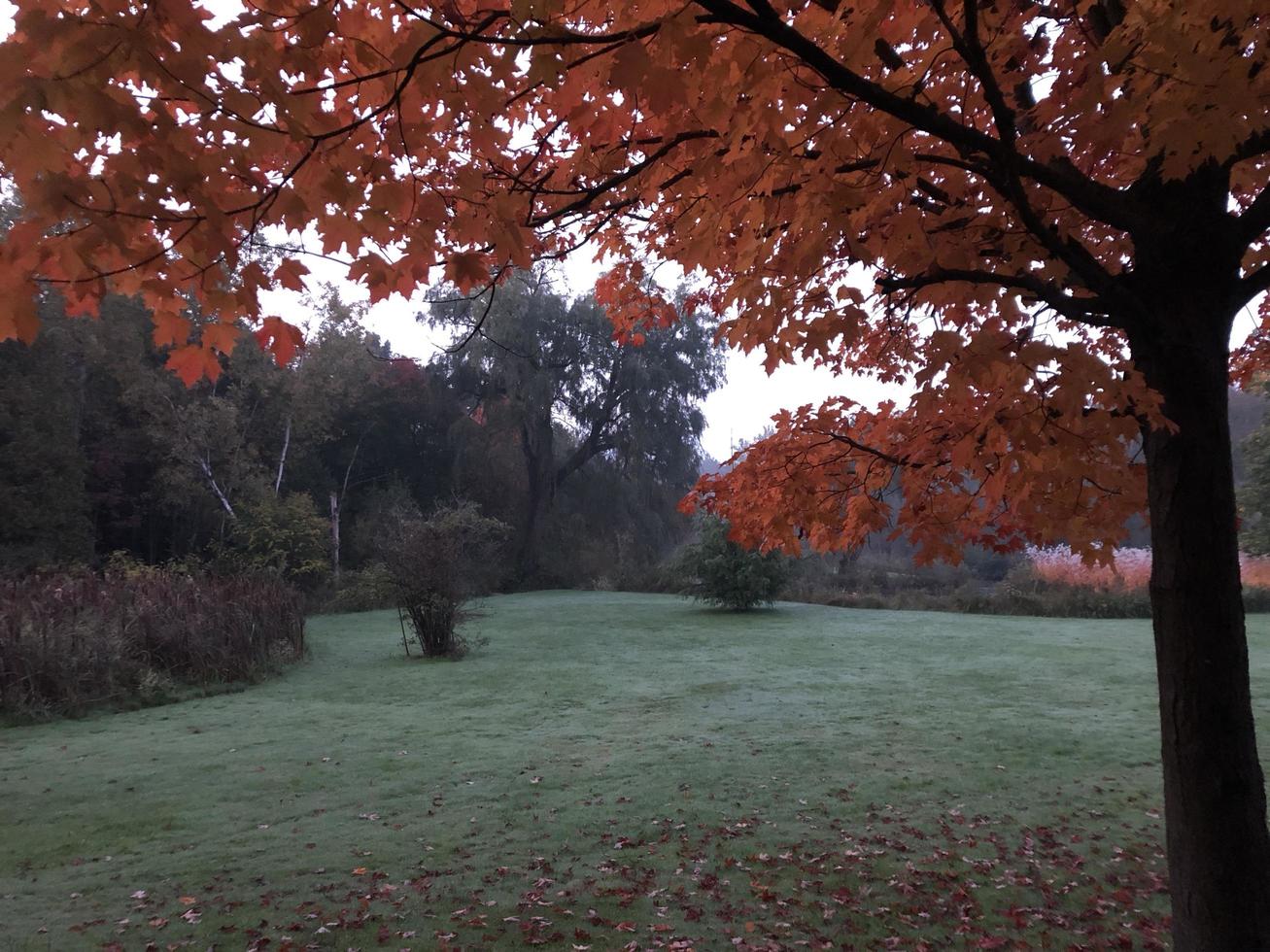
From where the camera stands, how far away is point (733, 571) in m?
14.9

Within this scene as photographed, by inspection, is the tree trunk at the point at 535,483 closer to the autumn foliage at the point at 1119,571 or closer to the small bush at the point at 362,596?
the small bush at the point at 362,596

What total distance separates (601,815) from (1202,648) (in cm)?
294

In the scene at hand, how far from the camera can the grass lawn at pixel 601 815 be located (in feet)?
10.1

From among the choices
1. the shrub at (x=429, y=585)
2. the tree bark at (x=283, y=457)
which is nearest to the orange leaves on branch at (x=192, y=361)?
the shrub at (x=429, y=585)

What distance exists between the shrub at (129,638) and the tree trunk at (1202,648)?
794 cm

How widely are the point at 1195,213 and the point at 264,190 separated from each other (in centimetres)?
264

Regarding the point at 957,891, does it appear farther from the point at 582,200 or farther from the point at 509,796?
the point at 582,200

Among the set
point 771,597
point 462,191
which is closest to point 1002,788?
point 462,191

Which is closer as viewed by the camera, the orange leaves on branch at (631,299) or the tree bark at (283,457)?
the orange leaves on branch at (631,299)

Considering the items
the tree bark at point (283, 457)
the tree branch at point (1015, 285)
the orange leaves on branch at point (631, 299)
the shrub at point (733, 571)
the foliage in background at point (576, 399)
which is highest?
the foliage in background at point (576, 399)

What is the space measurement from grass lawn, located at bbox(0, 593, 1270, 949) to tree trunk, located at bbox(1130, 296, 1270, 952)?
778 millimetres

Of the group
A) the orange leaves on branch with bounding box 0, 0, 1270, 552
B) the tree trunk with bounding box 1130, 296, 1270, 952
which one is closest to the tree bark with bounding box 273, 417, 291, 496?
the orange leaves on branch with bounding box 0, 0, 1270, 552

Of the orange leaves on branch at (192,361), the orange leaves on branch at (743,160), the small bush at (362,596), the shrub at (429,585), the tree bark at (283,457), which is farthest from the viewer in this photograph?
the tree bark at (283,457)

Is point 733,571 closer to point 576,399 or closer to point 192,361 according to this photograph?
point 576,399
